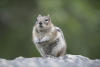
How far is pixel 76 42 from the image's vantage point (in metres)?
25.2

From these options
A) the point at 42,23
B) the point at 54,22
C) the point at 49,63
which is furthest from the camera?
the point at 54,22

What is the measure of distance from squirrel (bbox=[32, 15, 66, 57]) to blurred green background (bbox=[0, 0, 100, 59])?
27.8 feet

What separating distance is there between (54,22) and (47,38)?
29.1 ft

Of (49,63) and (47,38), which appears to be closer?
(49,63)

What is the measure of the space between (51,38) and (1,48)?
32.5ft

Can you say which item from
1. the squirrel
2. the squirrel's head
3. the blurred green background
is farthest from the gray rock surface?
the blurred green background

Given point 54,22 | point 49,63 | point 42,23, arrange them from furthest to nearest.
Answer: point 54,22 < point 42,23 < point 49,63

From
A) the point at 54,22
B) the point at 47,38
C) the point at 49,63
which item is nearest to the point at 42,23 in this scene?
the point at 47,38

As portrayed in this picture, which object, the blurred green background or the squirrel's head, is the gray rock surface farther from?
the blurred green background

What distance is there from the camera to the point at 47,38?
15.5 m

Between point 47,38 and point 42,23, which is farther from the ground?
point 42,23

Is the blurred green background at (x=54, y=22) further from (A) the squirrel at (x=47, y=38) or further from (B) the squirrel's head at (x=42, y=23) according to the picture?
(B) the squirrel's head at (x=42, y=23)

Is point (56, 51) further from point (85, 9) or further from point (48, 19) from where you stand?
point (85, 9)

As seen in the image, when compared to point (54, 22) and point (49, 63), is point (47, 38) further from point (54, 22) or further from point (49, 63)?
point (54, 22)
